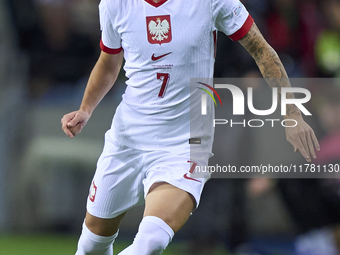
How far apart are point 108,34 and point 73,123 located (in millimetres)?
547

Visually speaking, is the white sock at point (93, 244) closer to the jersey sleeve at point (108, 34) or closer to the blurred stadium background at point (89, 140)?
the jersey sleeve at point (108, 34)

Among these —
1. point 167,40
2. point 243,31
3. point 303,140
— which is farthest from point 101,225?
point 243,31

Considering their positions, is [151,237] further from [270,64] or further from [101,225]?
[270,64]

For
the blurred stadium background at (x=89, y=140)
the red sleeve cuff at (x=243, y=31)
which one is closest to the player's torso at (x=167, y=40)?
the red sleeve cuff at (x=243, y=31)

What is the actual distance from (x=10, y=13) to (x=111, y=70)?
292cm

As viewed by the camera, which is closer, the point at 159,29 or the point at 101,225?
the point at 159,29

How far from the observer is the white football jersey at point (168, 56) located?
2.72 m

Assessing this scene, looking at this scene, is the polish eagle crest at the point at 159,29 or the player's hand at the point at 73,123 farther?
the player's hand at the point at 73,123

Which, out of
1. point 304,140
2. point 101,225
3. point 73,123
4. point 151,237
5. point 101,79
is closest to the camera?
point 151,237

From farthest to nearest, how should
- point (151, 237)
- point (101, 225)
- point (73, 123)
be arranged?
point (101, 225) < point (73, 123) < point (151, 237)

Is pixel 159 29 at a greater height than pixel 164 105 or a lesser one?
greater

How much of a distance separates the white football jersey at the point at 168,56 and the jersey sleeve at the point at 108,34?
0.04ft

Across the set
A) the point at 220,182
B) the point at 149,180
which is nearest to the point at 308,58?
the point at 220,182

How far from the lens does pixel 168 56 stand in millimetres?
Result: 2740
